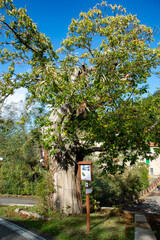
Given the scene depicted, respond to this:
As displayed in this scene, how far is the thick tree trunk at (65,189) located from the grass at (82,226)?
0.40 meters

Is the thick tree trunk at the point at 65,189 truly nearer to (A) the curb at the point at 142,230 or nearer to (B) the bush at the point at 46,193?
(B) the bush at the point at 46,193

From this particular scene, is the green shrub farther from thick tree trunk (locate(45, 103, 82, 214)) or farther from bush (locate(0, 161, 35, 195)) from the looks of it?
bush (locate(0, 161, 35, 195))

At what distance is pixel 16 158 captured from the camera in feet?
65.2

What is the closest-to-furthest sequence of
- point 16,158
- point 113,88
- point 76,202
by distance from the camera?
point 113,88, point 76,202, point 16,158

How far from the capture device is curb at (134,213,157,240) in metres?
5.76

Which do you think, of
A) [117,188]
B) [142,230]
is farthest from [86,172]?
[117,188]

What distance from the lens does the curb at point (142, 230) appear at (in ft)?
18.9

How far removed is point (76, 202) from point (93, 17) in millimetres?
10137

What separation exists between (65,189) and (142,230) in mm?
3481

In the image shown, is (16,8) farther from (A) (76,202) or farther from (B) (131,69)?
(A) (76,202)

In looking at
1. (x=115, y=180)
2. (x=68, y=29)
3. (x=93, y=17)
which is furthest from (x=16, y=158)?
(x=93, y=17)

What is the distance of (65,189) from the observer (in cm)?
848

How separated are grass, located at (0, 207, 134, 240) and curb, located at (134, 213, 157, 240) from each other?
0.55ft

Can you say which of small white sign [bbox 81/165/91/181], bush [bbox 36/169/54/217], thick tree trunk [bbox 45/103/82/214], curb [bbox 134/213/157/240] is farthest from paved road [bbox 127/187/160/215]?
small white sign [bbox 81/165/91/181]
